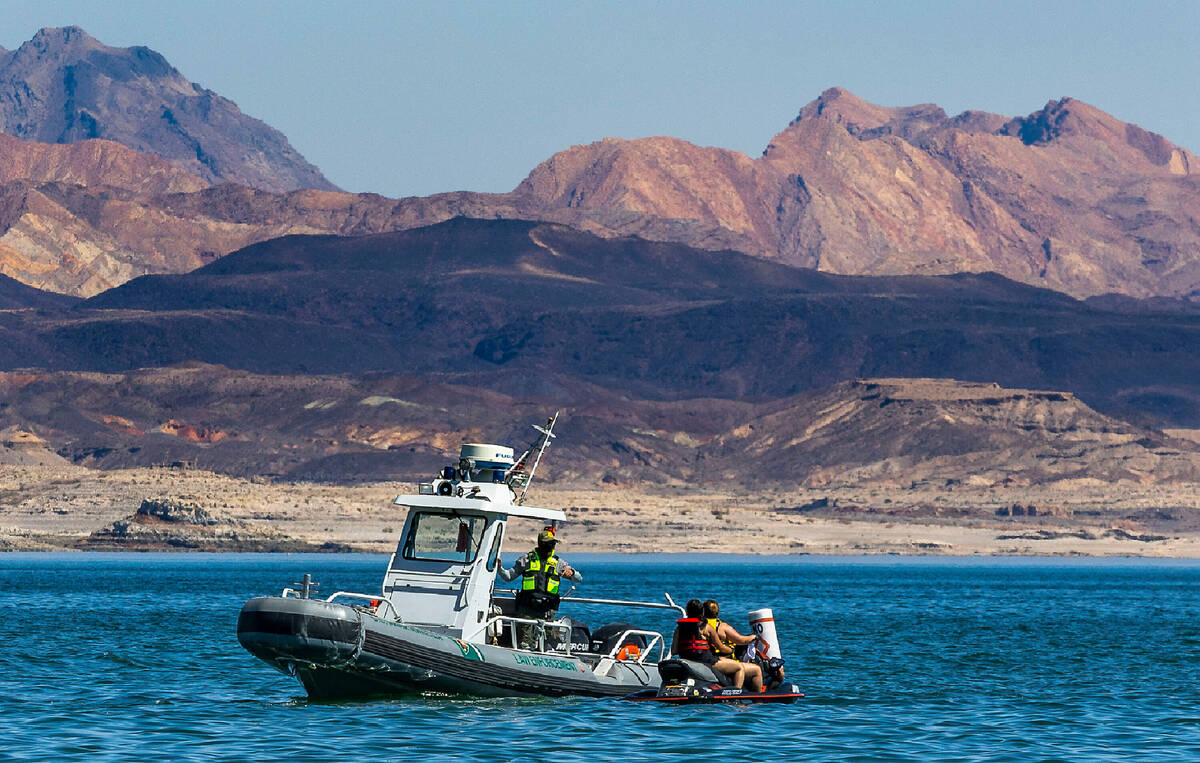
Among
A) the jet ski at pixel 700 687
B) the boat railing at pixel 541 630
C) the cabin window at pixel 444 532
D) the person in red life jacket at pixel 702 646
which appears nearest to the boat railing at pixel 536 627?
the boat railing at pixel 541 630

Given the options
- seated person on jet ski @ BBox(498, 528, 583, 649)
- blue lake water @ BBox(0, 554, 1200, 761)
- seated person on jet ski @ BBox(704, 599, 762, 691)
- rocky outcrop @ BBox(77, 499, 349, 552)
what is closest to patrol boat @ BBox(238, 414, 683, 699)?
seated person on jet ski @ BBox(498, 528, 583, 649)

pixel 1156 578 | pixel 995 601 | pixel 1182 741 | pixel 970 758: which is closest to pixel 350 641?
pixel 970 758

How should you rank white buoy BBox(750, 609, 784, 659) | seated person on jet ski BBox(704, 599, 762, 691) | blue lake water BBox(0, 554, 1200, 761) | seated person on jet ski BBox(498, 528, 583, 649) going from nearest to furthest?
blue lake water BBox(0, 554, 1200, 761), seated person on jet ski BBox(498, 528, 583, 649), seated person on jet ski BBox(704, 599, 762, 691), white buoy BBox(750, 609, 784, 659)

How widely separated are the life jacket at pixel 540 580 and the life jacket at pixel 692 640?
2693mm

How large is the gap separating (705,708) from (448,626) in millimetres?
5499

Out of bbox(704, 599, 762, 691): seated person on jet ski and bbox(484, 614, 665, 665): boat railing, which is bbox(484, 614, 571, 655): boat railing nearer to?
bbox(484, 614, 665, 665): boat railing

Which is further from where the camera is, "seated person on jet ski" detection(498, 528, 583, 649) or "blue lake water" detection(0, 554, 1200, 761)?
"seated person on jet ski" detection(498, 528, 583, 649)

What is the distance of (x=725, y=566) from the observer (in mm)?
180000

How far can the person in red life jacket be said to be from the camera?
4059 cm

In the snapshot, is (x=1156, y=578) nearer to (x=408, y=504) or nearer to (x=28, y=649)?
(x=28, y=649)

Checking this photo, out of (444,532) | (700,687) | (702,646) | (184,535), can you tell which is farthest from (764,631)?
(184,535)

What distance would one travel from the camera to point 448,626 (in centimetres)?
3894

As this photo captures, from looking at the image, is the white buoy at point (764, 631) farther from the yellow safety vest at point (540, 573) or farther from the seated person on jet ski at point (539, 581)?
the yellow safety vest at point (540, 573)

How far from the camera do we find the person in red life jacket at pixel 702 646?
4059 centimetres
